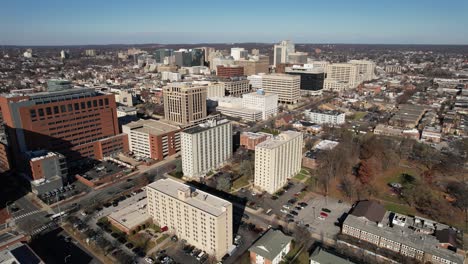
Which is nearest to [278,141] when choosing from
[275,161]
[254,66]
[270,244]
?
[275,161]

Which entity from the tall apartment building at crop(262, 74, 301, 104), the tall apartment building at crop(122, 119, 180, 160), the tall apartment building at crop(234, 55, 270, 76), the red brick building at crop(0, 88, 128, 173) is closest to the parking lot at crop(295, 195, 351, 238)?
the tall apartment building at crop(122, 119, 180, 160)

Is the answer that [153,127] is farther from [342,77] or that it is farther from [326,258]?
[342,77]

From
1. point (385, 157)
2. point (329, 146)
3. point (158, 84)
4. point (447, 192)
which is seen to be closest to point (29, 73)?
point (158, 84)

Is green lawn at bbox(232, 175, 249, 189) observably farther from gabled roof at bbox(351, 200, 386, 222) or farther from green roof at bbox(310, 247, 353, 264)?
green roof at bbox(310, 247, 353, 264)

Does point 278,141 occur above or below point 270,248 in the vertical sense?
above

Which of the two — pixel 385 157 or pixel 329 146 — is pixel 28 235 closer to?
pixel 329 146

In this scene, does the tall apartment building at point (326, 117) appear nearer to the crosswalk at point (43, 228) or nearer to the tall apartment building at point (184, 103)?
the tall apartment building at point (184, 103)
